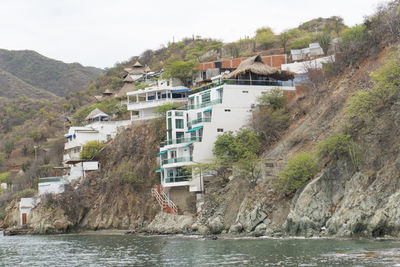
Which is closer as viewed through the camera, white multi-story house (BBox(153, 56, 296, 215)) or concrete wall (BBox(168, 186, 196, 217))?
concrete wall (BBox(168, 186, 196, 217))

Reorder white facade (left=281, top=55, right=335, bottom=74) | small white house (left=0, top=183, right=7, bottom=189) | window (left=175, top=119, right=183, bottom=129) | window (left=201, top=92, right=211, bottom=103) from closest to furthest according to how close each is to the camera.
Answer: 1. window (left=175, top=119, right=183, bottom=129)
2. window (left=201, top=92, right=211, bottom=103)
3. white facade (left=281, top=55, right=335, bottom=74)
4. small white house (left=0, top=183, right=7, bottom=189)

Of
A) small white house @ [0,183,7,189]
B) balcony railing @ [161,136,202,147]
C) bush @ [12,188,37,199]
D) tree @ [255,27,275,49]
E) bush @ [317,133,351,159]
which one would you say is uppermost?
tree @ [255,27,275,49]

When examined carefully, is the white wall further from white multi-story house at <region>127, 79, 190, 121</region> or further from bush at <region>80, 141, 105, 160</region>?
white multi-story house at <region>127, 79, 190, 121</region>

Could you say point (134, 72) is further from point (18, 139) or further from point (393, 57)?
point (393, 57)

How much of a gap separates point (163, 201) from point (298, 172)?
21.1 metres

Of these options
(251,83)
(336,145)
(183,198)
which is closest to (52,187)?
(183,198)

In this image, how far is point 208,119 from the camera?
63969 mm

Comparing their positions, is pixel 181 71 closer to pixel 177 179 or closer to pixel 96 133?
pixel 96 133

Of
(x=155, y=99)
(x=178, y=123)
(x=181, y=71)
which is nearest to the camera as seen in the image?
(x=178, y=123)

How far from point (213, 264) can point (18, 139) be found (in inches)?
3817

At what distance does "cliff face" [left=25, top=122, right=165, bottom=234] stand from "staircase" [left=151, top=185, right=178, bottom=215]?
0.96m

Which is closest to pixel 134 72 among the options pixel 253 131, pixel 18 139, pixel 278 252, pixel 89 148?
pixel 18 139

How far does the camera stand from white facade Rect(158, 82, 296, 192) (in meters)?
62.6

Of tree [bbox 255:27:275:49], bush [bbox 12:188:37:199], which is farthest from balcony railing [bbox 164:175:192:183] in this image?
tree [bbox 255:27:275:49]
